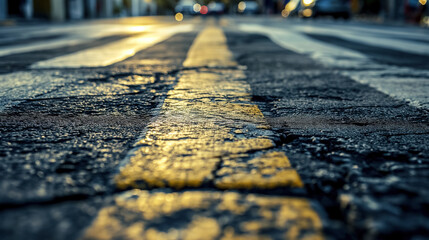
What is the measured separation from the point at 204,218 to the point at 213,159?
0.35 metres

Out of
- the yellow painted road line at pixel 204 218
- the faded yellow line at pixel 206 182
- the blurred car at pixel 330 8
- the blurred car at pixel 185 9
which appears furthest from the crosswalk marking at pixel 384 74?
the blurred car at pixel 185 9

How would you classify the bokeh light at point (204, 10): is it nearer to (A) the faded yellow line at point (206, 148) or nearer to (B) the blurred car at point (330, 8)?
(B) the blurred car at point (330, 8)

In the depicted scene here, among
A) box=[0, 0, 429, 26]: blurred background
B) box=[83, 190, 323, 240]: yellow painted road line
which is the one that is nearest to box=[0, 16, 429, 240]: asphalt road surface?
Result: box=[83, 190, 323, 240]: yellow painted road line

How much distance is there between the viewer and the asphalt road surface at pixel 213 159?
0.83 meters

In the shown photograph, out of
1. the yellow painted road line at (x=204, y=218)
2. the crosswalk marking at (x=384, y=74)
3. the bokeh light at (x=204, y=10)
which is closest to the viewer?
the yellow painted road line at (x=204, y=218)

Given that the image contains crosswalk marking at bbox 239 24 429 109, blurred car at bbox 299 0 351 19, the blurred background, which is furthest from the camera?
blurred car at bbox 299 0 351 19

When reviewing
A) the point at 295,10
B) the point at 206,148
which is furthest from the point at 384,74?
the point at 295,10

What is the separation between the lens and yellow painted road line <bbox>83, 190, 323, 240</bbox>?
789mm

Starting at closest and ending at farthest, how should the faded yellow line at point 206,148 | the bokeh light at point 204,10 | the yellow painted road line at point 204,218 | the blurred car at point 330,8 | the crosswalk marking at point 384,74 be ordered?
the yellow painted road line at point 204,218 → the faded yellow line at point 206,148 → the crosswalk marking at point 384,74 → the blurred car at point 330,8 → the bokeh light at point 204,10

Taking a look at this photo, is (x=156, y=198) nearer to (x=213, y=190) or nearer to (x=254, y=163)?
(x=213, y=190)

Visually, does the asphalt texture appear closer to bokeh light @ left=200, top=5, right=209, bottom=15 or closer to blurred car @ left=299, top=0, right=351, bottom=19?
blurred car @ left=299, top=0, right=351, bottom=19

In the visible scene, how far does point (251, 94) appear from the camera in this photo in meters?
2.25

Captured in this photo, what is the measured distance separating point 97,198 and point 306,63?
2907 mm

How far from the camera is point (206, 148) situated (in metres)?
1.29
